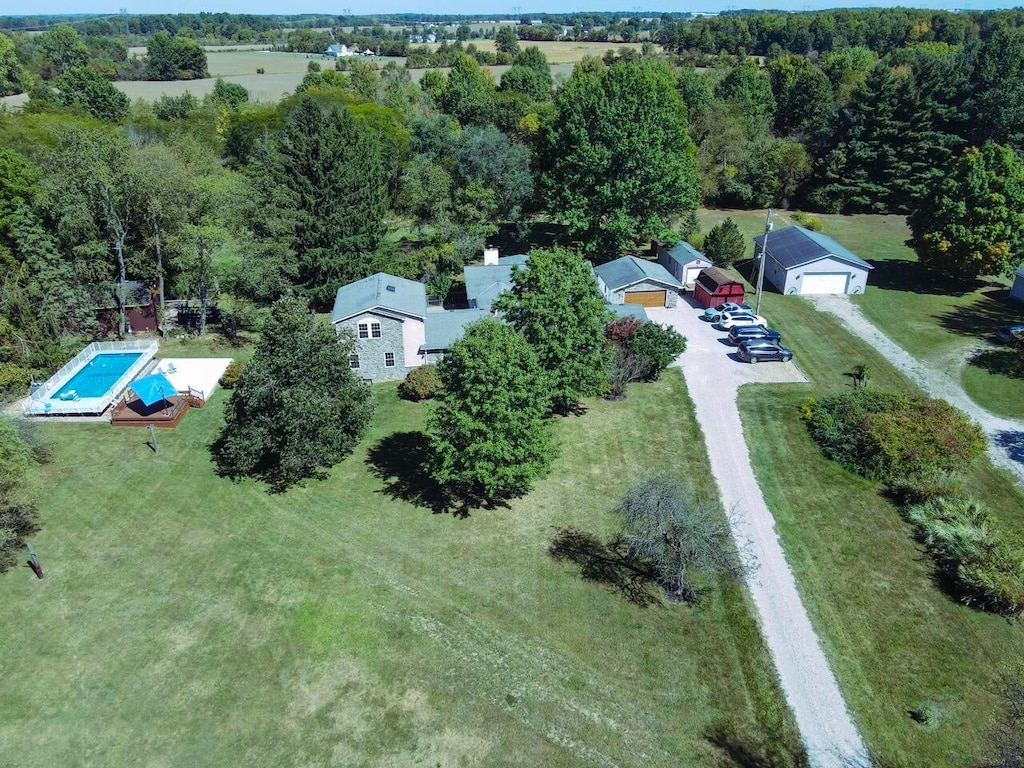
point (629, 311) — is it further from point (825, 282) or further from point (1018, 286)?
point (1018, 286)

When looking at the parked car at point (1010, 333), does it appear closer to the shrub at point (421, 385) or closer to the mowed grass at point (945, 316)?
the mowed grass at point (945, 316)

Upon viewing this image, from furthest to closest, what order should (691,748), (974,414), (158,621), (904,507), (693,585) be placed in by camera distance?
(974,414) < (904,507) < (693,585) < (158,621) < (691,748)

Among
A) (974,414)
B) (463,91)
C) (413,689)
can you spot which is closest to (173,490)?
(413,689)

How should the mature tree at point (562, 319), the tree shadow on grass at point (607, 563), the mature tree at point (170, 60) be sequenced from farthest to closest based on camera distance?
1. the mature tree at point (170, 60)
2. the mature tree at point (562, 319)
3. the tree shadow on grass at point (607, 563)

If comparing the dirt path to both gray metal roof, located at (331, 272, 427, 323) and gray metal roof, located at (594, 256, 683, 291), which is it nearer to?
gray metal roof, located at (594, 256, 683, 291)

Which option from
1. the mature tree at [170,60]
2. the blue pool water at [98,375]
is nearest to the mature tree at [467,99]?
the blue pool water at [98,375]

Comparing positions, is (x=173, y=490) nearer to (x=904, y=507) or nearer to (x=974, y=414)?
(x=904, y=507)
